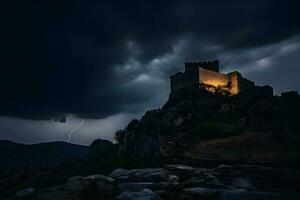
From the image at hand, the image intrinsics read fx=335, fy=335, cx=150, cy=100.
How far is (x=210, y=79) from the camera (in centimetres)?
14162

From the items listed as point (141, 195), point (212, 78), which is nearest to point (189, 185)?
point (141, 195)

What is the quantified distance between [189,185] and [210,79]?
99.7 meters

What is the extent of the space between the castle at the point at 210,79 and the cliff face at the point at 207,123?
2912cm

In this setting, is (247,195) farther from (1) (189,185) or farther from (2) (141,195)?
(2) (141,195)

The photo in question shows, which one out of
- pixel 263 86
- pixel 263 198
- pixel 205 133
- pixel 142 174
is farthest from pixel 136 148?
pixel 263 86

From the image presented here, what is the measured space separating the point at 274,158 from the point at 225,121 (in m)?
34.4

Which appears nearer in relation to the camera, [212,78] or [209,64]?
[212,78]

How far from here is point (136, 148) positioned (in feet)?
313

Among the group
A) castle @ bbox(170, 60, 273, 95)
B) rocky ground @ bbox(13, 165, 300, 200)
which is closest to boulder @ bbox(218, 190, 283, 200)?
rocky ground @ bbox(13, 165, 300, 200)

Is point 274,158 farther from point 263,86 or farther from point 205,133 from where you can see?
point 263,86

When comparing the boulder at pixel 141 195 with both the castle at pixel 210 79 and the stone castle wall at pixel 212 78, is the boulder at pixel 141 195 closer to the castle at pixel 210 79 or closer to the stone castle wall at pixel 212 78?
the castle at pixel 210 79

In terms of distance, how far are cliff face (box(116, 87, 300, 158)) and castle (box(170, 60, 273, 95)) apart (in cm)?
2912

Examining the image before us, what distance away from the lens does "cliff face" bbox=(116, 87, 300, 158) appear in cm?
8169

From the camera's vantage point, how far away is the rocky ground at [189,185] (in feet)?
135
